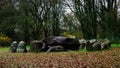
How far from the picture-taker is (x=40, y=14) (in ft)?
135

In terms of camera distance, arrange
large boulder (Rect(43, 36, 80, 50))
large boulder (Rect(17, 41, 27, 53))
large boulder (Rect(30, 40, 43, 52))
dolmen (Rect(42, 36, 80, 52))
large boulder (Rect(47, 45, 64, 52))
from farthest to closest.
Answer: large boulder (Rect(43, 36, 80, 50))
dolmen (Rect(42, 36, 80, 52))
large boulder (Rect(17, 41, 27, 53))
large boulder (Rect(30, 40, 43, 52))
large boulder (Rect(47, 45, 64, 52))

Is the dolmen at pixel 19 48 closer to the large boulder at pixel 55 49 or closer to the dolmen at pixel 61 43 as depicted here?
the dolmen at pixel 61 43

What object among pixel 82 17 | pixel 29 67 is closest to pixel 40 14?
pixel 82 17

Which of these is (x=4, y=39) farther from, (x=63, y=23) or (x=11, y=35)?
(x=63, y=23)

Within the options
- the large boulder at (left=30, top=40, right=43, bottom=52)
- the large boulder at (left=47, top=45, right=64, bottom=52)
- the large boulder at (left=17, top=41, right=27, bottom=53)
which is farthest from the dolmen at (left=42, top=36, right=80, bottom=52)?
the large boulder at (left=17, top=41, right=27, bottom=53)

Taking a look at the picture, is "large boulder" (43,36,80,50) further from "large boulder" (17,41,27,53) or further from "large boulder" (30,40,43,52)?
"large boulder" (17,41,27,53)

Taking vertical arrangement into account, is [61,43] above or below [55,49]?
above

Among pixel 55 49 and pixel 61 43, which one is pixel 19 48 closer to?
pixel 55 49

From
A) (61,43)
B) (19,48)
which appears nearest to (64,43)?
(61,43)

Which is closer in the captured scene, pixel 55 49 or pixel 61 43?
pixel 55 49

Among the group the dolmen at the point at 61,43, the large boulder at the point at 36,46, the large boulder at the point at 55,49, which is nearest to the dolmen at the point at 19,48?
the large boulder at the point at 36,46

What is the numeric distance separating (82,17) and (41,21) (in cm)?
971

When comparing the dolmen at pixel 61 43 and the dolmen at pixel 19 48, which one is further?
the dolmen at pixel 61 43

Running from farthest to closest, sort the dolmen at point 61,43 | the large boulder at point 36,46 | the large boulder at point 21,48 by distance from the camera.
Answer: the dolmen at point 61,43
the large boulder at point 21,48
the large boulder at point 36,46
